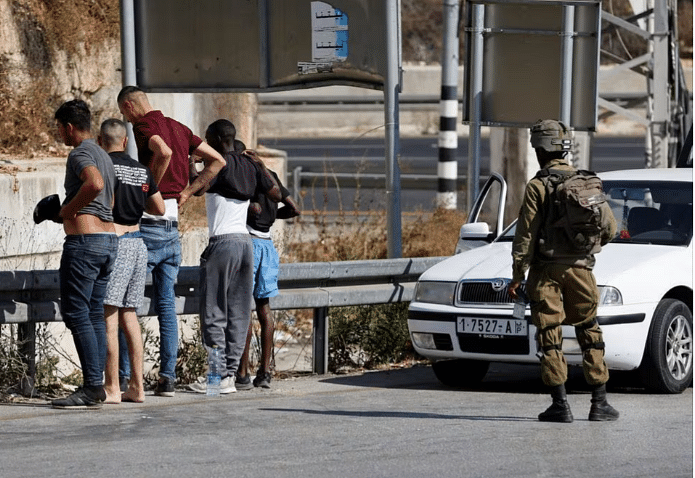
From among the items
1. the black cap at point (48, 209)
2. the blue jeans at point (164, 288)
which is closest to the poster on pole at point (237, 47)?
the blue jeans at point (164, 288)

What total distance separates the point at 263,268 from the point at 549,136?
2.27m

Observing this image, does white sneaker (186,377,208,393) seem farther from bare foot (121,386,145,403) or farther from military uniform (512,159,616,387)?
military uniform (512,159,616,387)

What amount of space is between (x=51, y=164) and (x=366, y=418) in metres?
4.43

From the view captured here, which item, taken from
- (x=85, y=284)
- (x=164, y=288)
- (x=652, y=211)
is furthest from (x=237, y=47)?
(x=85, y=284)

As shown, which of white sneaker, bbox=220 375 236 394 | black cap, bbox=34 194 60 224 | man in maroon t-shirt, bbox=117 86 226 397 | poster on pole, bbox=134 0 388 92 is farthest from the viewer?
poster on pole, bbox=134 0 388 92

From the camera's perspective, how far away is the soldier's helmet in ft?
27.5

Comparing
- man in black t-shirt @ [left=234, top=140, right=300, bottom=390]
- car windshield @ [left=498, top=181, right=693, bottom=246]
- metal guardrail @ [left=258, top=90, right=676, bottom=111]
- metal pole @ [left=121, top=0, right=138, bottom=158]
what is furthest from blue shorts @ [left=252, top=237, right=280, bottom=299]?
metal guardrail @ [left=258, top=90, right=676, bottom=111]

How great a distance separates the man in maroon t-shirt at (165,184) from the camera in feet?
30.1

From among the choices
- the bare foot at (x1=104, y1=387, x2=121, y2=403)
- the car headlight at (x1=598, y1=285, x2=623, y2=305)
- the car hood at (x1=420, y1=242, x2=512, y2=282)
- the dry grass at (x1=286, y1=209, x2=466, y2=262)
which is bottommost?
the bare foot at (x1=104, y1=387, x2=121, y2=403)

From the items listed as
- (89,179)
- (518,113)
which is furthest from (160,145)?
(518,113)

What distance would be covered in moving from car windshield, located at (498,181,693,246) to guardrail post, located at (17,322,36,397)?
3351 mm

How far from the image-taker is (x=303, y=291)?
10359 mm

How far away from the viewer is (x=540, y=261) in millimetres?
8422

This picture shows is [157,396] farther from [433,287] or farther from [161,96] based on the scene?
[161,96]
